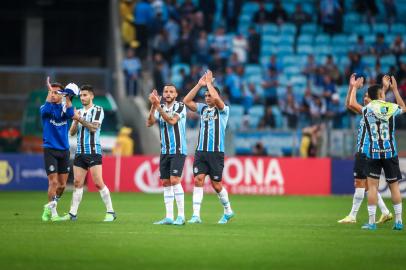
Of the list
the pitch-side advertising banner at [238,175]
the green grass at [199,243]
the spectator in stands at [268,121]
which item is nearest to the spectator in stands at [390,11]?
the spectator in stands at [268,121]

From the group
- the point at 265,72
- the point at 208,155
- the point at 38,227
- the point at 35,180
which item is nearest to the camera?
the point at 38,227

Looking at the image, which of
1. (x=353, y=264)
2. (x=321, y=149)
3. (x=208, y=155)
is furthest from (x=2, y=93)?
(x=353, y=264)

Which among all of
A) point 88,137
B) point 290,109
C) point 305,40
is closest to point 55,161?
point 88,137

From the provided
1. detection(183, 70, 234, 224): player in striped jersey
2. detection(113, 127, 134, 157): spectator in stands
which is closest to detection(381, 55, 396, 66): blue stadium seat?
detection(113, 127, 134, 157): spectator in stands

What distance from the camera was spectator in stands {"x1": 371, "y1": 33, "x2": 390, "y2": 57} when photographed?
1528 inches

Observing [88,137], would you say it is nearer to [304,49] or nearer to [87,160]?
[87,160]

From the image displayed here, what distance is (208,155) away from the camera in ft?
61.6

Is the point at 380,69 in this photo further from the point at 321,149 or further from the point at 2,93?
the point at 2,93

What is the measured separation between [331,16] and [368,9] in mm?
1914

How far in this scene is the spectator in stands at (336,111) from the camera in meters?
33.8

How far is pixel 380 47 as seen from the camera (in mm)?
38969

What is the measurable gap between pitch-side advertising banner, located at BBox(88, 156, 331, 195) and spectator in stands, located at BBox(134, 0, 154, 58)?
839cm

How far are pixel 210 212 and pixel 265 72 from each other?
633 inches

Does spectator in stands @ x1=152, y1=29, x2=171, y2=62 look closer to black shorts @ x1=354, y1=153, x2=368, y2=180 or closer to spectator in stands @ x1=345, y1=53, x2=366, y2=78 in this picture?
spectator in stands @ x1=345, y1=53, x2=366, y2=78
